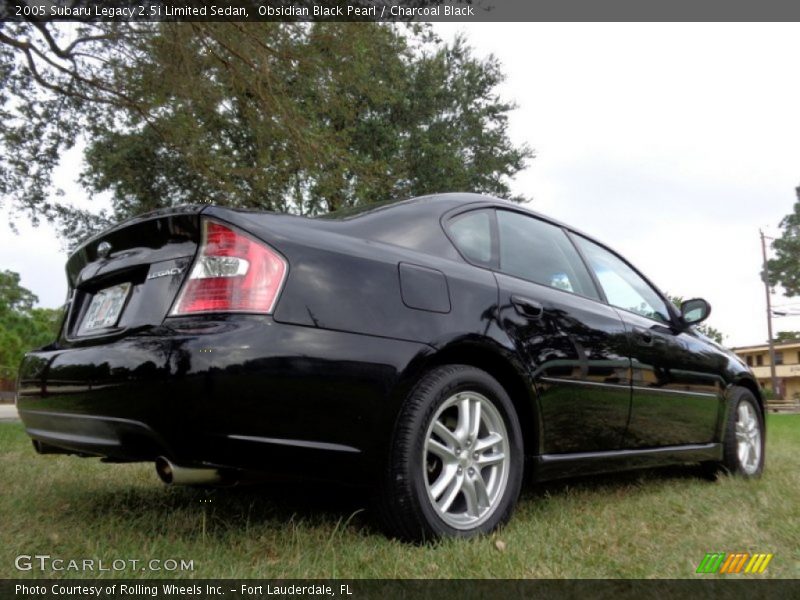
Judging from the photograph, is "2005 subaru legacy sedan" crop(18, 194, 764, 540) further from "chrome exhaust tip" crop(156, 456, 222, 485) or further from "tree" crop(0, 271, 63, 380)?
"tree" crop(0, 271, 63, 380)

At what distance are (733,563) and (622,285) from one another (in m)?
2.01

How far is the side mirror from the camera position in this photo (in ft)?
15.4

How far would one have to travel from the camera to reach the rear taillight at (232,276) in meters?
2.38

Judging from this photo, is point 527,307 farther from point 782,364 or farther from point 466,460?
point 782,364

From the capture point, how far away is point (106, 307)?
283 cm

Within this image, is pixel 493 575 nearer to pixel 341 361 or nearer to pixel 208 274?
pixel 341 361

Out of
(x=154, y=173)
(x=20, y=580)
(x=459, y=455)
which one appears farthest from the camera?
(x=154, y=173)

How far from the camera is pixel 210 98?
967 centimetres

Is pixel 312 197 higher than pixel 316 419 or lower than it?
higher

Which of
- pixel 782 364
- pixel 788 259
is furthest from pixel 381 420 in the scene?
pixel 782 364

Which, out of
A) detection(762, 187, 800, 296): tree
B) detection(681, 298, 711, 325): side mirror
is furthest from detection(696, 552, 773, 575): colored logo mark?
detection(762, 187, 800, 296): tree

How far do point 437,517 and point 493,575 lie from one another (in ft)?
1.24

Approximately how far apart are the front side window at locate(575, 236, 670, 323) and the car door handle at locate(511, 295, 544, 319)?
908 millimetres

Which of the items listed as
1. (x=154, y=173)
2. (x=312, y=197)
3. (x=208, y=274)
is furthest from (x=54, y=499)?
(x=154, y=173)
